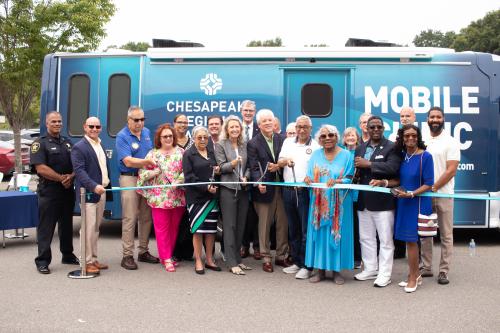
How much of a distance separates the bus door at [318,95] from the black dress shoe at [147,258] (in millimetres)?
2681

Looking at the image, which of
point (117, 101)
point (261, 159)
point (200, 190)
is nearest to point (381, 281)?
point (261, 159)

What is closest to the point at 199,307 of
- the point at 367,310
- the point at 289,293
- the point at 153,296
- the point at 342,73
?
the point at 153,296

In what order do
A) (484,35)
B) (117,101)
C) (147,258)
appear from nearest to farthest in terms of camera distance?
(147,258)
(117,101)
(484,35)

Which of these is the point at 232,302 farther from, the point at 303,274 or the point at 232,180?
the point at 232,180

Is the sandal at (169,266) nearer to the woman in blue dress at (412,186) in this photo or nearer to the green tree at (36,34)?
the woman in blue dress at (412,186)

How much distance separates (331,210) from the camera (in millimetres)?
6348

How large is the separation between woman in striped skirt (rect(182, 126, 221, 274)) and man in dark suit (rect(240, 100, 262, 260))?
0.59m

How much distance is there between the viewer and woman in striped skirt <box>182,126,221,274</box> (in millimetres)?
6770

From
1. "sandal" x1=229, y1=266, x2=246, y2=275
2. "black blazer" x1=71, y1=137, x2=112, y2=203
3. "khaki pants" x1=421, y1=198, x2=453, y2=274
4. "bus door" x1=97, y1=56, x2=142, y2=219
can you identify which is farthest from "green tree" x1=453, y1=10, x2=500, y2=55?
Answer: "black blazer" x1=71, y1=137, x2=112, y2=203

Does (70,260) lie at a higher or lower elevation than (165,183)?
lower

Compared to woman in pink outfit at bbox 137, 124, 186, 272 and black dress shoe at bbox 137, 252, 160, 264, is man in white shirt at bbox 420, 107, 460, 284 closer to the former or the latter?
woman in pink outfit at bbox 137, 124, 186, 272

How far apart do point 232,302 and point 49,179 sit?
2743mm

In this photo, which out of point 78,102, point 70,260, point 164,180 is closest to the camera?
point 164,180

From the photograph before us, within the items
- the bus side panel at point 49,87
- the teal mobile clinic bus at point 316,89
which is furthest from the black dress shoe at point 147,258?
the bus side panel at point 49,87
